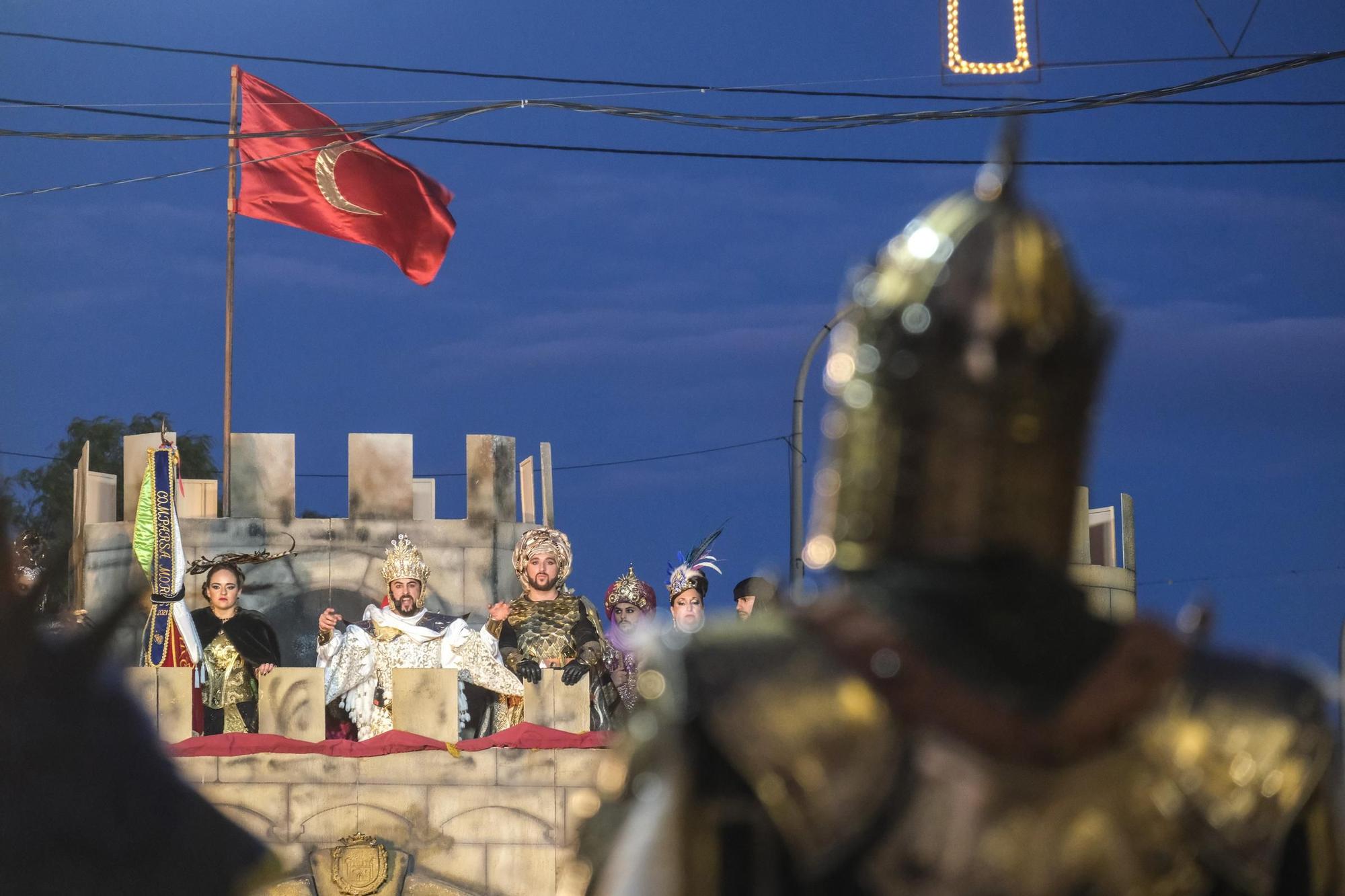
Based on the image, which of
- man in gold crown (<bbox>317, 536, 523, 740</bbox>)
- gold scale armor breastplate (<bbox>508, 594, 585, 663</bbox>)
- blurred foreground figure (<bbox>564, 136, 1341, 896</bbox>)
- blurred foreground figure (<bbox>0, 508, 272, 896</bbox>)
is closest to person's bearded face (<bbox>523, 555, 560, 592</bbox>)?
gold scale armor breastplate (<bbox>508, 594, 585, 663</bbox>)

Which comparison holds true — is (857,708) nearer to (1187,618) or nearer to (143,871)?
(1187,618)

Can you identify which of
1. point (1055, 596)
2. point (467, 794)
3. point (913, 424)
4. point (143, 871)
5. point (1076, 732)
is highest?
point (913, 424)

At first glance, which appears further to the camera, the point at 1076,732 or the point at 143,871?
the point at 143,871

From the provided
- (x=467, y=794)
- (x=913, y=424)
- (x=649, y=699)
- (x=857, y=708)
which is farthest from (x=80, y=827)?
(x=467, y=794)

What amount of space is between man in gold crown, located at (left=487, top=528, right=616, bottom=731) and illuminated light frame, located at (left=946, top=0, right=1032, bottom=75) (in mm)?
7044

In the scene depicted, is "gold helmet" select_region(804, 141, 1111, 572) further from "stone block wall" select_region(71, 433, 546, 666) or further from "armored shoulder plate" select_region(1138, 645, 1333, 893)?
"stone block wall" select_region(71, 433, 546, 666)

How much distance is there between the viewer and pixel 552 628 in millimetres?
17031

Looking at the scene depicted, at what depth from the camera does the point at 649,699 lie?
8.98ft

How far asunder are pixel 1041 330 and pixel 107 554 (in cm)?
2033

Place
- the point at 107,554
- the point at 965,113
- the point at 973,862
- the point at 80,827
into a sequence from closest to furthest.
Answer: the point at 973,862 → the point at 80,827 → the point at 965,113 → the point at 107,554

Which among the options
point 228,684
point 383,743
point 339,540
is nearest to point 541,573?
point 228,684

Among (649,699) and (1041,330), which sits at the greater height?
(1041,330)

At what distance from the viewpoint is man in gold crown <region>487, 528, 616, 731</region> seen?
634 inches

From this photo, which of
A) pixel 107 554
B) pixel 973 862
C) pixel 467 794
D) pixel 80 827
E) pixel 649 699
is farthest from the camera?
pixel 107 554
